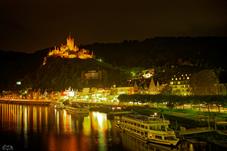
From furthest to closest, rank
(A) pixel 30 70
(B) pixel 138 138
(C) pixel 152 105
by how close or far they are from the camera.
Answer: (A) pixel 30 70, (C) pixel 152 105, (B) pixel 138 138

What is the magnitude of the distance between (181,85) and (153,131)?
102 ft

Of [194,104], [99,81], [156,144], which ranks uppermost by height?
[99,81]

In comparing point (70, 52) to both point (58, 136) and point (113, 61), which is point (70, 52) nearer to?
point (113, 61)

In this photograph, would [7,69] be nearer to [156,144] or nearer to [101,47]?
[101,47]

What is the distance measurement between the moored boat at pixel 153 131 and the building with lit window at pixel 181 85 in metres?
25.5

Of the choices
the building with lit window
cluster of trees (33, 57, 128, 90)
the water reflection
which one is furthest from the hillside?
the water reflection

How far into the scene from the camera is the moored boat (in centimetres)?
2166

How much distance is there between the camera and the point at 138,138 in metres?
24.4

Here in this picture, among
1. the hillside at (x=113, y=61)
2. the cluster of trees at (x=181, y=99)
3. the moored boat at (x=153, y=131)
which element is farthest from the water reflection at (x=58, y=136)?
the hillside at (x=113, y=61)

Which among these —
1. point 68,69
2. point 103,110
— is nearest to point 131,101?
point 103,110

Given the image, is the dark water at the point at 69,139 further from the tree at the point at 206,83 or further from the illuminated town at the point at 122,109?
the tree at the point at 206,83

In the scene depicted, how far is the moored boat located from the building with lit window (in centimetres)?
2550

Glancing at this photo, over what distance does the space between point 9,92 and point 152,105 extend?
2997 inches

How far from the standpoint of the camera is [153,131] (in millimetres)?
22750
